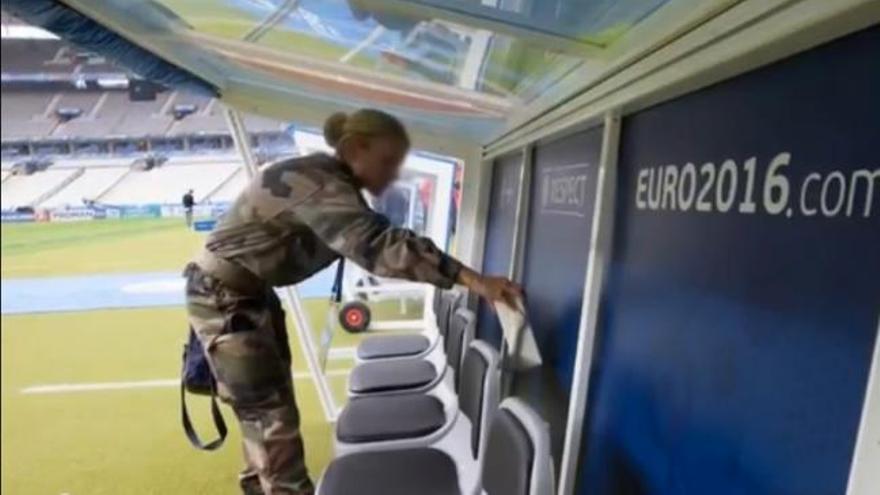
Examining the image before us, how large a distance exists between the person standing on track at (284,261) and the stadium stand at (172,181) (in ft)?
0.51

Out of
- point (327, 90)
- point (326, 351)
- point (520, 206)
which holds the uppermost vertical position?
point (327, 90)

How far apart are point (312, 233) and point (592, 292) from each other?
63 centimetres

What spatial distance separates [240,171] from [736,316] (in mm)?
1393

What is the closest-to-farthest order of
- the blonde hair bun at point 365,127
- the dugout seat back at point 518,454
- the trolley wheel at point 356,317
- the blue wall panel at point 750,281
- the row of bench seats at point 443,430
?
the blue wall panel at point 750,281
the dugout seat back at point 518,454
the row of bench seats at point 443,430
the blonde hair bun at point 365,127
the trolley wheel at point 356,317

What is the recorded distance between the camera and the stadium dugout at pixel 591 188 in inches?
26.5

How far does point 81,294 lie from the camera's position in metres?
1.68

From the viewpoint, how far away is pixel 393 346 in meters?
2.87

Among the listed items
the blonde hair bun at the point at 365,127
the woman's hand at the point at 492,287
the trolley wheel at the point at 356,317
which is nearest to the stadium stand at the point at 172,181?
the blonde hair bun at the point at 365,127

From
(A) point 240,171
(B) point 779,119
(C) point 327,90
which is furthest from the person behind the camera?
(C) point 327,90

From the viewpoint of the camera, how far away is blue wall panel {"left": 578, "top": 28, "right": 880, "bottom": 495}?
643 mm

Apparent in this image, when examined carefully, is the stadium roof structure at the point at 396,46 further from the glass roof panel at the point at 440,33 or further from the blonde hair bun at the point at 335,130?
the blonde hair bun at the point at 335,130

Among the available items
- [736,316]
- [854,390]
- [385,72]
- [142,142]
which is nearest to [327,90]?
[385,72]

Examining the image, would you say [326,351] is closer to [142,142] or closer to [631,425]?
[142,142]

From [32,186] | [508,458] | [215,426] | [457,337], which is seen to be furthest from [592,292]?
[215,426]
